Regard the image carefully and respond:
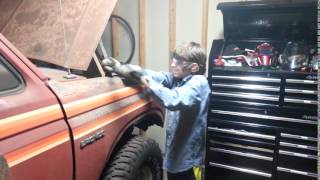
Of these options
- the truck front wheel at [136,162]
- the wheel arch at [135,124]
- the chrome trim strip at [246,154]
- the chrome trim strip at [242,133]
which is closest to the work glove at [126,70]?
the wheel arch at [135,124]

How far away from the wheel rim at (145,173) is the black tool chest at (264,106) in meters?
0.91

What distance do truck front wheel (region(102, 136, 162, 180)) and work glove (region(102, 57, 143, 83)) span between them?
0.39m

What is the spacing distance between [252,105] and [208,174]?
2.62 feet

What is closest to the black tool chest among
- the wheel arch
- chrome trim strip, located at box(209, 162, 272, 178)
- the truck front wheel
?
chrome trim strip, located at box(209, 162, 272, 178)

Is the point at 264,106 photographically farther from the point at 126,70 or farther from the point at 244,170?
the point at 126,70

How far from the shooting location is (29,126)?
1121 mm

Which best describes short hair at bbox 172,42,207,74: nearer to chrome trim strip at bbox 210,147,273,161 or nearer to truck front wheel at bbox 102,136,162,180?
truck front wheel at bbox 102,136,162,180

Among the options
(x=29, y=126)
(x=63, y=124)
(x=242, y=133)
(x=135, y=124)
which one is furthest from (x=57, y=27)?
(x=242, y=133)

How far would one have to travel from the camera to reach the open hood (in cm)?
193

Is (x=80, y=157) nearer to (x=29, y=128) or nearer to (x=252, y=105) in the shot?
(x=29, y=128)

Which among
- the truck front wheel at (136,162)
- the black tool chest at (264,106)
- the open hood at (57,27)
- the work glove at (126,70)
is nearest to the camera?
the truck front wheel at (136,162)

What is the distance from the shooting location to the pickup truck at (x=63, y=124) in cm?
108

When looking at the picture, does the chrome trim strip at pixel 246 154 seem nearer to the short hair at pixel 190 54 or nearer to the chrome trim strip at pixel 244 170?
the chrome trim strip at pixel 244 170

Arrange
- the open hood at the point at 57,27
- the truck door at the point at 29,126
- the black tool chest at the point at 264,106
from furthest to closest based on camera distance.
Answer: the black tool chest at the point at 264,106 → the open hood at the point at 57,27 → the truck door at the point at 29,126
